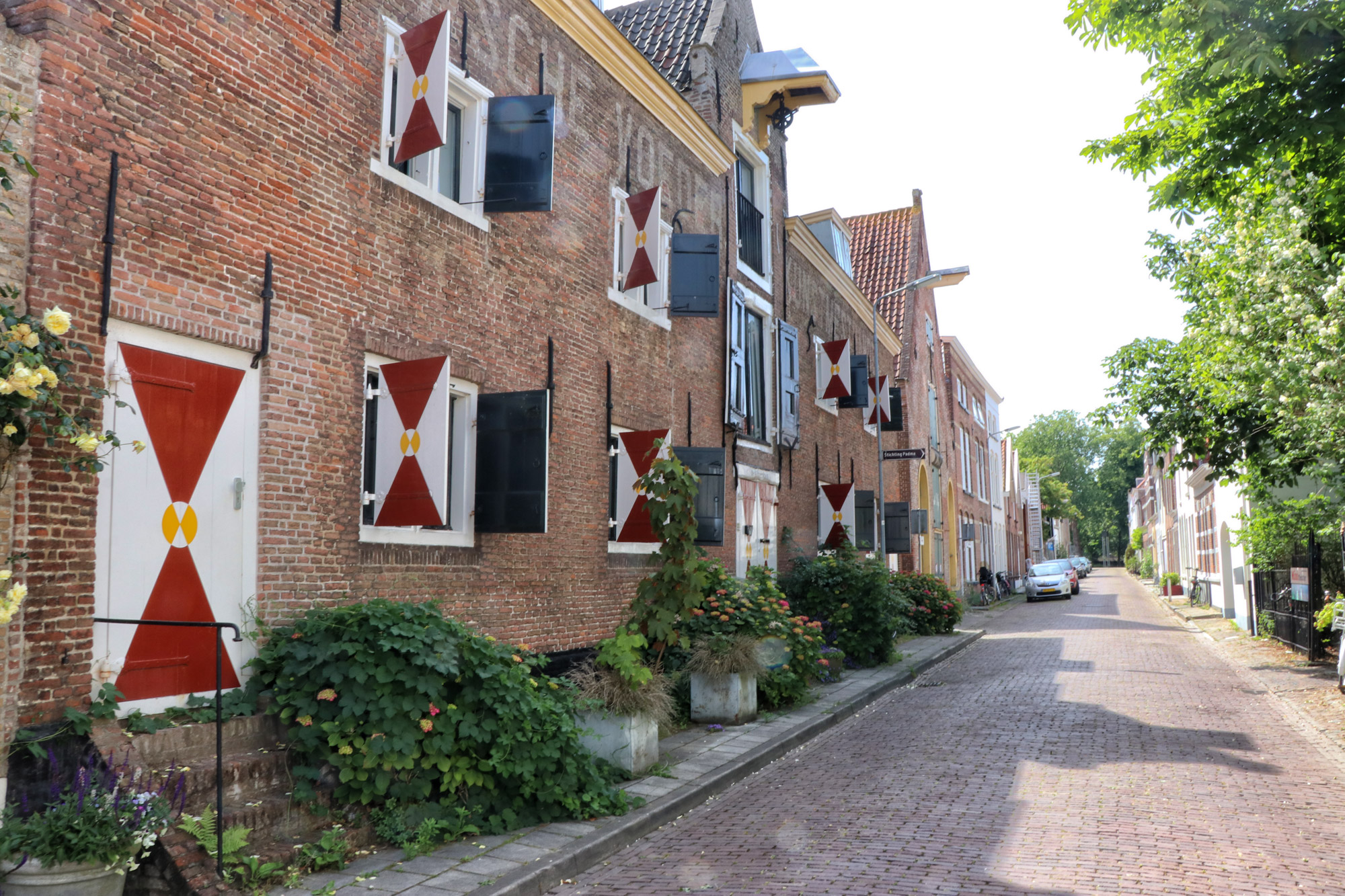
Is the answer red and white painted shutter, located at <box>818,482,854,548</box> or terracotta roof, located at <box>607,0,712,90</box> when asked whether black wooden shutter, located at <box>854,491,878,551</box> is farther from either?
terracotta roof, located at <box>607,0,712,90</box>

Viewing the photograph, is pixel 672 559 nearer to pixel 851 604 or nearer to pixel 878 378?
pixel 851 604

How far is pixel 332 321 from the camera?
720 cm

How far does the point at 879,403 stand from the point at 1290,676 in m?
9.88

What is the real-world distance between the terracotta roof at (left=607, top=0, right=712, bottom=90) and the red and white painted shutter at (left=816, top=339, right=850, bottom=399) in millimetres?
6733

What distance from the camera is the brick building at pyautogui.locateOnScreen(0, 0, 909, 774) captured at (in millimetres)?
5410

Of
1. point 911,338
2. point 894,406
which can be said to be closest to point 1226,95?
point 894,406

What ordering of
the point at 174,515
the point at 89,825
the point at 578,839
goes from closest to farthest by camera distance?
1. the point at 89,825
2. the point at 174,515
3. the point at 578,839

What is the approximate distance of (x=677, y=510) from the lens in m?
9.54

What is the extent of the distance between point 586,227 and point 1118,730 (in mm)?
7723

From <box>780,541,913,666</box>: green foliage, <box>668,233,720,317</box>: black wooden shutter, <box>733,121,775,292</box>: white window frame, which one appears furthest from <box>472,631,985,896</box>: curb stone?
<box>733,121,775,292</box>: white window frame

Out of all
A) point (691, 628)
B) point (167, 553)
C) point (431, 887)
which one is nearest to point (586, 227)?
point (691, 628)

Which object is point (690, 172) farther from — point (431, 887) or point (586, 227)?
point (431, 887)

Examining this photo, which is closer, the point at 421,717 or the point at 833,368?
the point at 421,717

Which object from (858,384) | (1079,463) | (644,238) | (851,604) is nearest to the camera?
(644,238)
